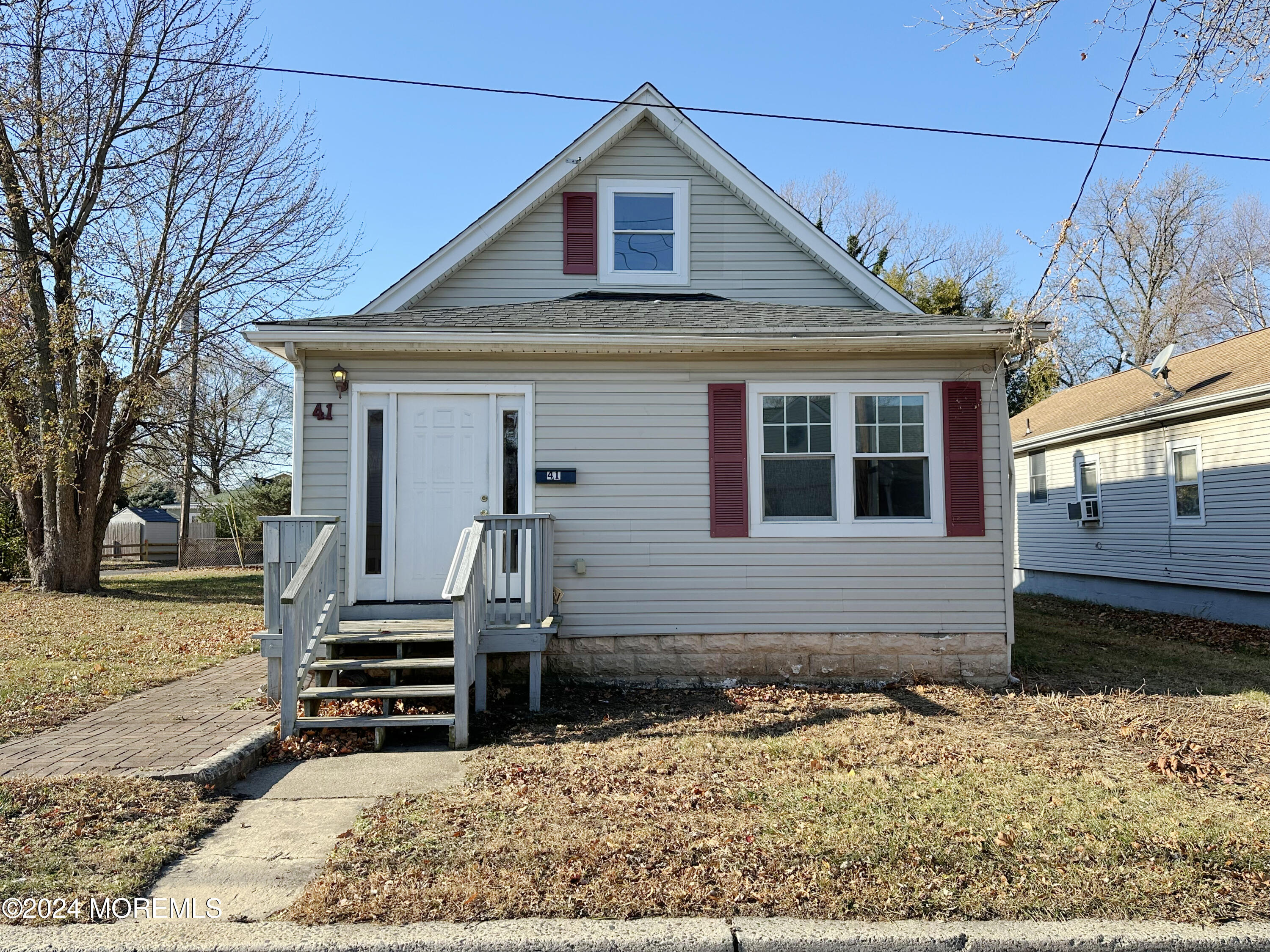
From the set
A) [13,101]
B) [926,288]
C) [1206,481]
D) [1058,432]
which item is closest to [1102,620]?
[1206,481]

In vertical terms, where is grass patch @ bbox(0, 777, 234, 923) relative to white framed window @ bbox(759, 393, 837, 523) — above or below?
below

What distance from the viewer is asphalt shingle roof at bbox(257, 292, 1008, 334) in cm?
795

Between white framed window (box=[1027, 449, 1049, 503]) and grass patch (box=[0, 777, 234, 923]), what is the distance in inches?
714

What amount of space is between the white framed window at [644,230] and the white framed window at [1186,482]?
9.39 m

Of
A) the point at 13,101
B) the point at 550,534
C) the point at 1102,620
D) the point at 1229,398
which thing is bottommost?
the point at 1102,620

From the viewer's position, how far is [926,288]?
28391 millimetres

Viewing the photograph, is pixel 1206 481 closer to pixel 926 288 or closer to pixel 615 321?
pixel 615 321

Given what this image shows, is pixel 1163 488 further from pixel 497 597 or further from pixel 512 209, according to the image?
pixel 497 597

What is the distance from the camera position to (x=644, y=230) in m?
10.3

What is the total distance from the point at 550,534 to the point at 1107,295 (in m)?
32.3

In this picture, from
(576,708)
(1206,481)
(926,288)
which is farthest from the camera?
(926,288)

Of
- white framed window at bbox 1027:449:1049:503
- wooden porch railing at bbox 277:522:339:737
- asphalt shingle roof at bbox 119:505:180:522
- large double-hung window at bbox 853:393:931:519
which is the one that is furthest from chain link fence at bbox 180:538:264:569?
large double-hung window at bbox 853:393:931:519

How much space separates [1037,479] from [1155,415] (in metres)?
5.07

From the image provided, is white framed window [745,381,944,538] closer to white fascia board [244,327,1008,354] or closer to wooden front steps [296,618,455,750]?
white fascia board [244,327,1008,354]
